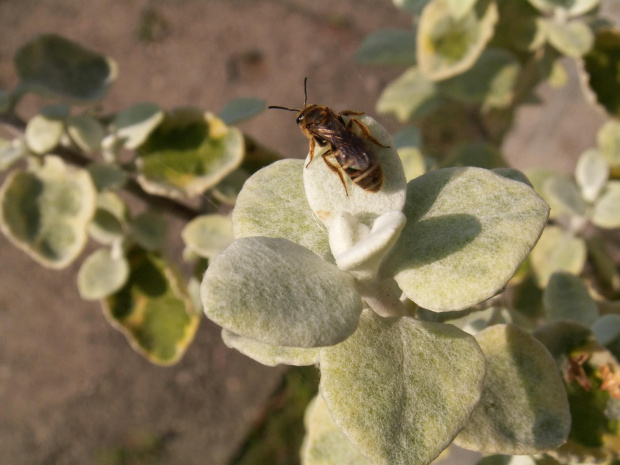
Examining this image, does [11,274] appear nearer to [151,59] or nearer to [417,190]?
[151,59]

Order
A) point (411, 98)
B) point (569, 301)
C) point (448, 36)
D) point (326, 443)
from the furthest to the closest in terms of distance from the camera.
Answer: point (411, 98)
point (448, 36)
point (569, 301)
point (326, 443)

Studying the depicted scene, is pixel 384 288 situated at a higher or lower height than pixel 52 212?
higher

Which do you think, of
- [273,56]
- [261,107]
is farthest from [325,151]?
[273,56]

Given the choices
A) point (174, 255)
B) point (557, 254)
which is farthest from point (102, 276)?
point (174, 255)

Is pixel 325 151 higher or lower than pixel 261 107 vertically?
higher

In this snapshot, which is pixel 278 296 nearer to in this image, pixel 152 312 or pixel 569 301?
pixel 569 301

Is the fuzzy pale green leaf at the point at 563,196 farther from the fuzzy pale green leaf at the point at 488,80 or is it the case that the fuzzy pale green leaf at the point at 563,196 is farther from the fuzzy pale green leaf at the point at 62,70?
the fuzzy pale green leaf at the point at 62,70

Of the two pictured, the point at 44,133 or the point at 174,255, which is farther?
the point at 174,255
